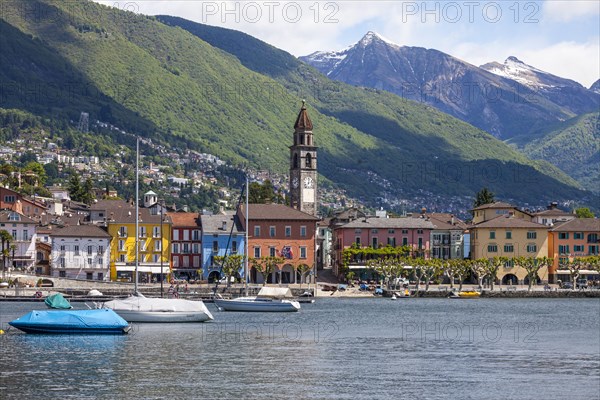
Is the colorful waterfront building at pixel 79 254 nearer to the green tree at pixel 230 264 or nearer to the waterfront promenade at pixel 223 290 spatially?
the waterfront promenade at pixel 223 290

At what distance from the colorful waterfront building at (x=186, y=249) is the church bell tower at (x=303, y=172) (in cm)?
2610

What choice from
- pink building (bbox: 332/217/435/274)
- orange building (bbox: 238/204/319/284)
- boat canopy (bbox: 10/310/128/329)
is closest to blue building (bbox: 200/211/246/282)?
orange building (bbox: 238/204/319/284)

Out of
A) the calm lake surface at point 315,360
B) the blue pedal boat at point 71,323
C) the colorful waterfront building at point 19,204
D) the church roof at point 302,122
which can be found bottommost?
the calm lake surface at point 315,360

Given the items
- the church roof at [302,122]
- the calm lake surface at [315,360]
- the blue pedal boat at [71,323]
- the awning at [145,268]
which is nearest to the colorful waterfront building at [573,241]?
the church roof at [302,122]

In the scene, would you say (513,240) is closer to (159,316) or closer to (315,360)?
(159,316)

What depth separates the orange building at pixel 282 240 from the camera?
532 feet

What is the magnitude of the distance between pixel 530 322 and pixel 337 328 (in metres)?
20.2

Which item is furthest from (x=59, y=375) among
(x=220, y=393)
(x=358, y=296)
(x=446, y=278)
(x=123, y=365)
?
(x=446, y=278)

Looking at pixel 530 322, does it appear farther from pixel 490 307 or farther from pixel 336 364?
pixel 336 364

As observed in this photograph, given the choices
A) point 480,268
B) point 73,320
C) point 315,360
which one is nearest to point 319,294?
point 480,268

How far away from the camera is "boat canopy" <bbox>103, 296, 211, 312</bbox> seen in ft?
325

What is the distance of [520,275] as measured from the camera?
17138 cm

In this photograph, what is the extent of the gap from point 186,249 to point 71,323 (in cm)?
7778

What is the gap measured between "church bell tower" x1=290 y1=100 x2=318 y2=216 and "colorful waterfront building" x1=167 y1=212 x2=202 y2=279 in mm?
26096
